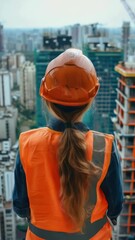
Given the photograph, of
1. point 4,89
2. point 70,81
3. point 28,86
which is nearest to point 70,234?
point 70,81

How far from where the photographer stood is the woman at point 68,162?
490 millimetres

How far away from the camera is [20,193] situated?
0.57 meters

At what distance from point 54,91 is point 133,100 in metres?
2.63

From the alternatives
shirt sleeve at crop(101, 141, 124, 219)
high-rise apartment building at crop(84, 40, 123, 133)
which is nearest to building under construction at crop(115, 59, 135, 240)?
shirt sleeve at crop(101, 141, 124, 219)

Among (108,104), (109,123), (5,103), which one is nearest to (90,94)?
(5,103)

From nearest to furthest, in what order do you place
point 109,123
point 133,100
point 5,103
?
point 133,100
point 5,103
point 109,123

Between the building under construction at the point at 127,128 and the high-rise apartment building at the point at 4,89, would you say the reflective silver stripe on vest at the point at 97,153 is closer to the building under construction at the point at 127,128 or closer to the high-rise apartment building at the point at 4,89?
the building under construction at the point at 127,128

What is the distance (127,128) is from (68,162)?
8.75 feet

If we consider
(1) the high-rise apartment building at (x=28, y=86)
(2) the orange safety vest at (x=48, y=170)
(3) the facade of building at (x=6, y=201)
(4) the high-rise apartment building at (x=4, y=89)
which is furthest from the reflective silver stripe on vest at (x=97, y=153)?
(1) the high-rise apartment building at (x=28, y=86)

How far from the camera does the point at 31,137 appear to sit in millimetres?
A: 519

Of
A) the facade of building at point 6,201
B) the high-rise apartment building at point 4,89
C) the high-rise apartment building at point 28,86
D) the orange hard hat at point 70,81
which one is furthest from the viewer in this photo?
the high-rise apartment building at point 28,86

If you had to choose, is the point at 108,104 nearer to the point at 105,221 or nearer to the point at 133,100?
the point at 133,100

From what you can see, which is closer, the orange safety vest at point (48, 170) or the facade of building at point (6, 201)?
the orange safety vest at point (48, 170)

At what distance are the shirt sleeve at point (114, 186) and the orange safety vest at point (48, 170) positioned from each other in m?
0.01
